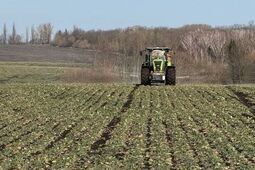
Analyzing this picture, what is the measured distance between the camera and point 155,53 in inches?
1358

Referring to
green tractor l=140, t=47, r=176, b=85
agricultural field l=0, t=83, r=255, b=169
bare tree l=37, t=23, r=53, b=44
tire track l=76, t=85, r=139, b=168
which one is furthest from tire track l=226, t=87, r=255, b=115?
bare tree l=37, t=23, r=53, b=44

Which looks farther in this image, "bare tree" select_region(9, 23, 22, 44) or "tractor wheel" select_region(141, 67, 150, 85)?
"bare tree" select_region(9, 23, 22, 44)

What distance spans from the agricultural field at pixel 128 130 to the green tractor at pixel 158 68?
377 cm

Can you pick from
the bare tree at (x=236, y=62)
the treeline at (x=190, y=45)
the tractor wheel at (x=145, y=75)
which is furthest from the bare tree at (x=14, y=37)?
the tractor wheel at (x=145, y=75)

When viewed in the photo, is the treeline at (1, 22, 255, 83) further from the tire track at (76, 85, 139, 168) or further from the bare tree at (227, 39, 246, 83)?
the tire track at (76, 85, 139, 168)

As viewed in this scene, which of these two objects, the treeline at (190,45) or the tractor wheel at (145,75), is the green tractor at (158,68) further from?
the treeline at (190,45)

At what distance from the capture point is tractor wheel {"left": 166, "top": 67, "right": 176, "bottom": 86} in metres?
33.9

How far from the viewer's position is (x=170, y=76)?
34375mm

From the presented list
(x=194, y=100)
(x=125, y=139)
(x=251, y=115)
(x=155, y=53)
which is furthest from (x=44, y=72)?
(x=125, y=139)

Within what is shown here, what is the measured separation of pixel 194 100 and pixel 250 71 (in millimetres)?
41887

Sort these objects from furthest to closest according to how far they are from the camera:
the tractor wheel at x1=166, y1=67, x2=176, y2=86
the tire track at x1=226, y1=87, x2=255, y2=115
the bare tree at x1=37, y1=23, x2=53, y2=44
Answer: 1. the bare tree at x1=37, y1=23, x2=53, y2=44
2. the tractor wheel at x1=166, y1=67, x2=176, y2=86
3. the tire track at x1=226, y1=87, x2=255, y2=115

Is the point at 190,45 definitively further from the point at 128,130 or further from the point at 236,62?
the point at 128,130

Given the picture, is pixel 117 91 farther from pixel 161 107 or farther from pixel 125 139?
pixel 125 139

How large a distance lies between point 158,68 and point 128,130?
56.8ft
